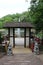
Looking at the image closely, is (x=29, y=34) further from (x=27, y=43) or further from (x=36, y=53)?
(x=36, y=53)

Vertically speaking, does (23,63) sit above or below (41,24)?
below

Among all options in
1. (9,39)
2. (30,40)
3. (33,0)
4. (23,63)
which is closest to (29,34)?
(30,40)

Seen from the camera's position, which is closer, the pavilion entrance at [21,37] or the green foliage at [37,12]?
the green foliage at [37,12]

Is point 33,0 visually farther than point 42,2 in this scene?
Yes

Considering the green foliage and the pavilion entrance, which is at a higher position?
the green foliage

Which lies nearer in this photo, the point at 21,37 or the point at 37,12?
the point at 37,12

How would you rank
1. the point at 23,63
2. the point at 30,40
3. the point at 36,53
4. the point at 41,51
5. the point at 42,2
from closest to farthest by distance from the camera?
1. the point at 23,63
2. the point at 42,2
3. the point at 36,53
4. the point at 41,51
5. the point at 30,40

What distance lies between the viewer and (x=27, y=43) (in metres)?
24.2

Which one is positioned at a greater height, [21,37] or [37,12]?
[37,12]

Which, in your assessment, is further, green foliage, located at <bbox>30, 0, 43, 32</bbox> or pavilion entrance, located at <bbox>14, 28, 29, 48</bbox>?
pavilion entrance, located at <bbox>14, 28, 29, 48</bbox>

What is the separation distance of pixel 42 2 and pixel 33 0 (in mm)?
1553

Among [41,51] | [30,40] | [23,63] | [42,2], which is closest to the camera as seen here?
[23,63]

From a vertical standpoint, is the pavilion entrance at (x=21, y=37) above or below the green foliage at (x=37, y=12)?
below

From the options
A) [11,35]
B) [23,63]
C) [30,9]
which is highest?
[30,9]
